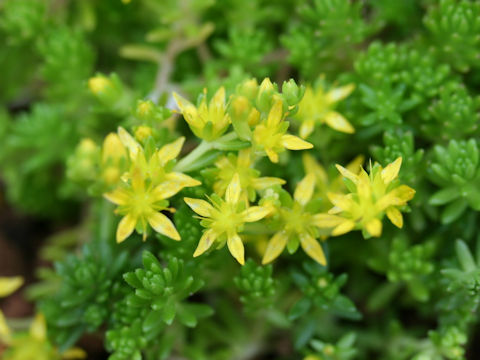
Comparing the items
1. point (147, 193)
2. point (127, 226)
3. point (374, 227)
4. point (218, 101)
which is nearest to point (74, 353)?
point (127, 226)

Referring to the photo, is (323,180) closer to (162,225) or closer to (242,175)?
(242,175)

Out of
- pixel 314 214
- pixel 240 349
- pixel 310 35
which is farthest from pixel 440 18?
pixel 240 349

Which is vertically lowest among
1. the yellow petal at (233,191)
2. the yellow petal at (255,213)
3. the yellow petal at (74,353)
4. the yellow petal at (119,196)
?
the yellow petal at (74,353)

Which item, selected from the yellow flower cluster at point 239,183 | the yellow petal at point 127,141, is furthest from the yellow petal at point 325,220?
the yellow petal at point 127,141

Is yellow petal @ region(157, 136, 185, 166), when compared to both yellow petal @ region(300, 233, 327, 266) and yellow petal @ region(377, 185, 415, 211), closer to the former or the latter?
yellow petal @ region(300, 233, 327, 266)

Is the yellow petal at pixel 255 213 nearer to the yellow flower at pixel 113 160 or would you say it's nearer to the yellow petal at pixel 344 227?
the yellow petal at pixel 344 227

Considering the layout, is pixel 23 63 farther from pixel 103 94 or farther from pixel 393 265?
pixel 393 265
